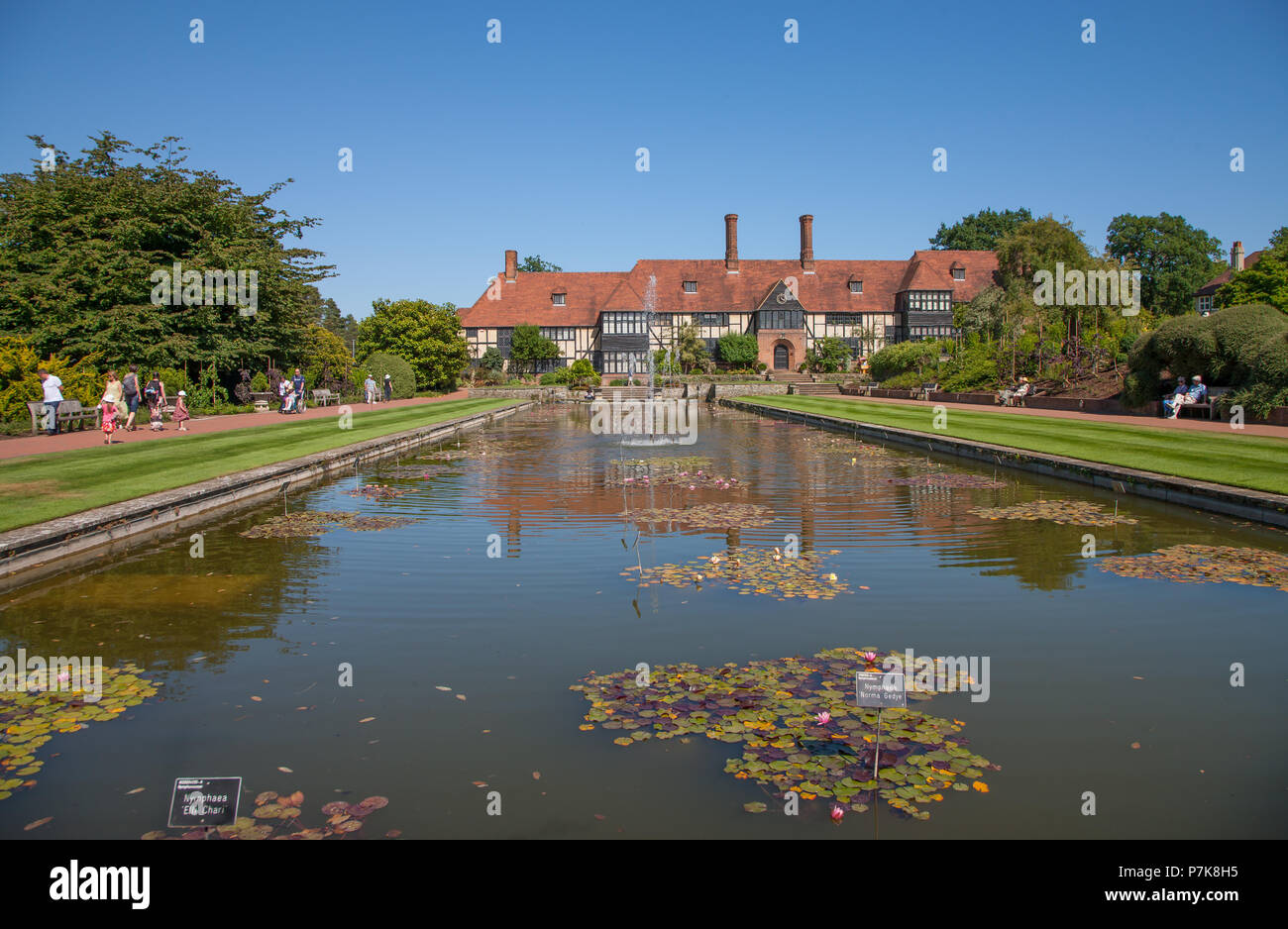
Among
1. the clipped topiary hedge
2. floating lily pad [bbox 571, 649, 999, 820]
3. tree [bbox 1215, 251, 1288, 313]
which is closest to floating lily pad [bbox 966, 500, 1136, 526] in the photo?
floating lily pad [bbox 571, 649, 999, 820]

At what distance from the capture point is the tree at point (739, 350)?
6519 centimetres

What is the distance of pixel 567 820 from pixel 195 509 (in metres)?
9.94

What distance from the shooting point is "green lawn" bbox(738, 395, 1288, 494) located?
43.1ft

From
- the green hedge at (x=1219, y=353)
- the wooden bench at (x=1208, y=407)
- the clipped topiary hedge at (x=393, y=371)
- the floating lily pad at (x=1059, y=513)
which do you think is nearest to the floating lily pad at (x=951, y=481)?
the floating lily pad at (x=1059, y=513)

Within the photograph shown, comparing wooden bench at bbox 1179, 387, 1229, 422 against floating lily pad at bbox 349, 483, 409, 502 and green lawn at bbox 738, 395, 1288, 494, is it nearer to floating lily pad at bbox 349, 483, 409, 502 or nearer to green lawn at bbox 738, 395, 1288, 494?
green lawn at bbox 738, 395, 1288, 494

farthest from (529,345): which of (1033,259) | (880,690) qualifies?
(880,690)

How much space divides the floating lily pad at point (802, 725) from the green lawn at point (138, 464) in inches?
329

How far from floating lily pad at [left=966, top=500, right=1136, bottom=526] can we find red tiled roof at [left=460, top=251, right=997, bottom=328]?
56449 millimetres

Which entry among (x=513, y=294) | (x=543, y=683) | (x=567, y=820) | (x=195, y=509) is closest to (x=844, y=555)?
(x=543, y=683)

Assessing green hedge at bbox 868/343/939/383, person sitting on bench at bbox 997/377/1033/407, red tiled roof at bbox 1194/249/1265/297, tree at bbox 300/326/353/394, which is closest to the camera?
person sitting on bench at bbox 997/377/1033/407

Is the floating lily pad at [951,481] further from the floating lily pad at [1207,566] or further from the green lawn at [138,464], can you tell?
the green lawn at [138,464]

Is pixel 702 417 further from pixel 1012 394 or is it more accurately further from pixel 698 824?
pixel 698 824
